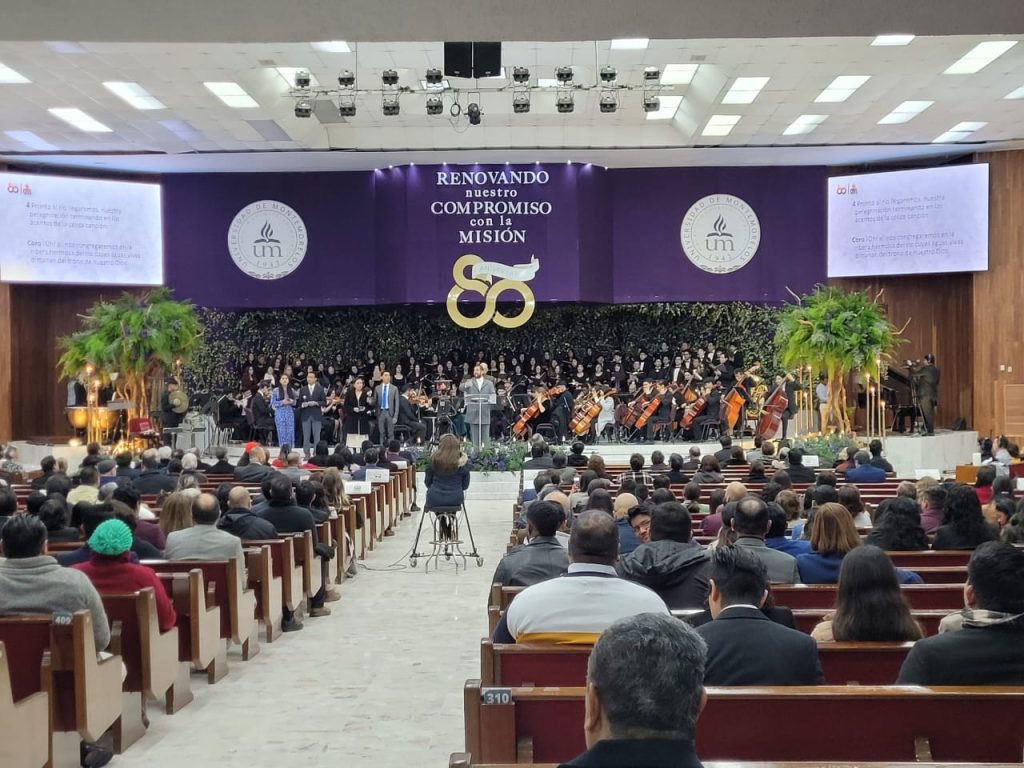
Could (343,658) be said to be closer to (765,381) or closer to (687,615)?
(687,615)

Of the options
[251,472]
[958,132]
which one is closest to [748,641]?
[251,472]

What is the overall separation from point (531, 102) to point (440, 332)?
17.6 feet

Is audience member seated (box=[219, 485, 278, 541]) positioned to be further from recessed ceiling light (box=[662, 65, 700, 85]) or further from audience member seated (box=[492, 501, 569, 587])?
recessed ceiling light (box=[662, 65, 700, 85])

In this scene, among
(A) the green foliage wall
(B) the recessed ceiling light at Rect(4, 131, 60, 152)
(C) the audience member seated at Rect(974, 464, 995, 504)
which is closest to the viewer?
(C) the audience member seated at Rect(974, 464, 995, 504)

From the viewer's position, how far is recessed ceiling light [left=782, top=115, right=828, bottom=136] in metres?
17.7

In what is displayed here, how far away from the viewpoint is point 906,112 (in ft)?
56.9

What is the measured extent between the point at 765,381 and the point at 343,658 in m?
16.0

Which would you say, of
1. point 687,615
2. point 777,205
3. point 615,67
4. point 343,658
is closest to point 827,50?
point 615,67

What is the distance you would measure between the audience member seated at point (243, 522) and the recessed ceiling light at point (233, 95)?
9733mm

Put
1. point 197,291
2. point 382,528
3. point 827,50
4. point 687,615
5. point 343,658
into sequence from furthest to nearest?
point 197,291, point 827,50, point 382,528, point 343,658, point 687,615

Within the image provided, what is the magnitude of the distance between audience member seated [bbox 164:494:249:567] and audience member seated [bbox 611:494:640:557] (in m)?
2.15

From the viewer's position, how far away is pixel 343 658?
6543mm

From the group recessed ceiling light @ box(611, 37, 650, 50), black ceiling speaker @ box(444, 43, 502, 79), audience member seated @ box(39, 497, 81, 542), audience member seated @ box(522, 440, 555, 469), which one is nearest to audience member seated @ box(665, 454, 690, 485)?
audience member seated @ box(522, 440, 555, 469)

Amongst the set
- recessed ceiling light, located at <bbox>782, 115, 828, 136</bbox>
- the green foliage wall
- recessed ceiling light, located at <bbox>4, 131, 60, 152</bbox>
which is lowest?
the green foliage wall
